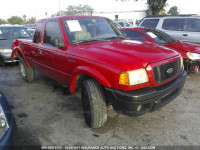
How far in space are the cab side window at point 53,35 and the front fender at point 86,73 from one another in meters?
0.62

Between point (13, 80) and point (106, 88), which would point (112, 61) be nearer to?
point (106, 88)

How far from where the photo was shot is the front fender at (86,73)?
2371 millimetres

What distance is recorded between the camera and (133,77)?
7.44 ft

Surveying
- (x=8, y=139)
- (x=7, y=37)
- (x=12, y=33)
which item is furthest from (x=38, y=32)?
(x=12, y=33)

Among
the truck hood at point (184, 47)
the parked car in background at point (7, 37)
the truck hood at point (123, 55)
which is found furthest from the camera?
the parked car in background at point (7, 37)

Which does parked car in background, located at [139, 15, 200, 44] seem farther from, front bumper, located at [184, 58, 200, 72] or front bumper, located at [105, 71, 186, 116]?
front bumper, located at [105, 71, 186, 116]

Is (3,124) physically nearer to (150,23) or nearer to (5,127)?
(5,127)

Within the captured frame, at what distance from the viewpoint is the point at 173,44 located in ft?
17.0

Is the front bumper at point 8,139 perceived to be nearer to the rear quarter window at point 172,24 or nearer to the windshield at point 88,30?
the windshield at point 88,30

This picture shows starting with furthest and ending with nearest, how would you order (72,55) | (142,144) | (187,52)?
(187,52)
(72,55)
(142,144)

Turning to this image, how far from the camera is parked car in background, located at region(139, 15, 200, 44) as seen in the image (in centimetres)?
673

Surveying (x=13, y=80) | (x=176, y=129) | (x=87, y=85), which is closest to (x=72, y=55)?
(x=87, y=85)

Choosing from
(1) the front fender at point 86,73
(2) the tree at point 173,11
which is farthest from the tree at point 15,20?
(1) the front fender at point 86,73

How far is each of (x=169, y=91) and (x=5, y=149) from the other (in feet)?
7.07
